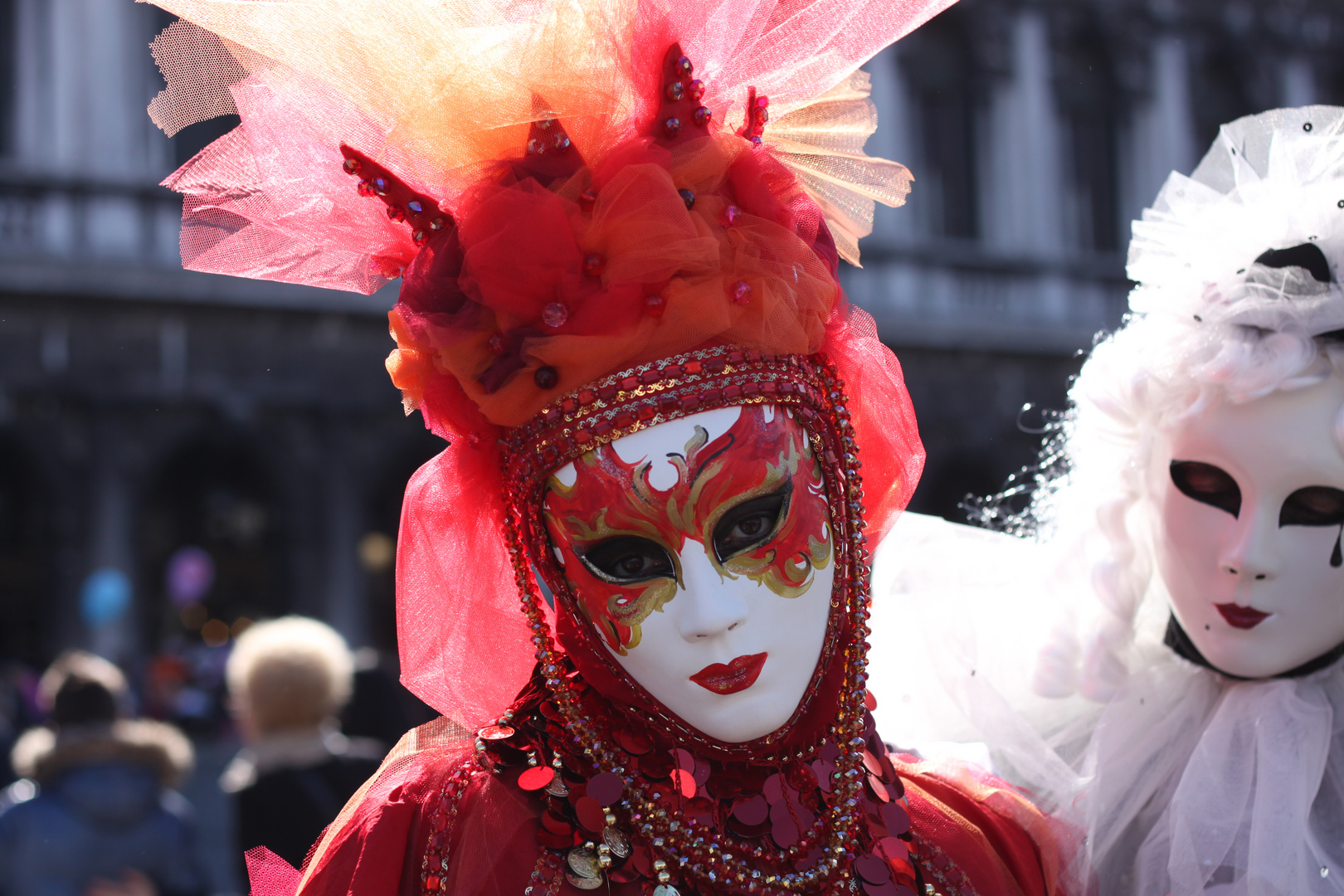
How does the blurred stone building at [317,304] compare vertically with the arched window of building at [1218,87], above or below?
below

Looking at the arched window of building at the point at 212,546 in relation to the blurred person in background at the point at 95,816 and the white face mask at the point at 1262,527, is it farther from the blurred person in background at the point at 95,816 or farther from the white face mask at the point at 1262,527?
the white face mask at the point at 1262,527

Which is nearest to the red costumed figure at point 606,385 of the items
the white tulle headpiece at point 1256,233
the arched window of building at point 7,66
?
the white tulle headpiece at point 1256,233

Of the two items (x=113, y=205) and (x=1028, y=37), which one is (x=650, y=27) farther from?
(x=1028, y=37)

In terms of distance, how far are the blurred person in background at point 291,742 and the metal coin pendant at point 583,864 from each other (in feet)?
5.04

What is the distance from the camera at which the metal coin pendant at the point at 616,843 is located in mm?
1440

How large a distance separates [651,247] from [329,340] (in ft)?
25.7

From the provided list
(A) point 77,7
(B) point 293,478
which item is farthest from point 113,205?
(B) point 293,478

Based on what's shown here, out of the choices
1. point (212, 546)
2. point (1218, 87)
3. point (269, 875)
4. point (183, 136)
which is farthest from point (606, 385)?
point (1218, 87)

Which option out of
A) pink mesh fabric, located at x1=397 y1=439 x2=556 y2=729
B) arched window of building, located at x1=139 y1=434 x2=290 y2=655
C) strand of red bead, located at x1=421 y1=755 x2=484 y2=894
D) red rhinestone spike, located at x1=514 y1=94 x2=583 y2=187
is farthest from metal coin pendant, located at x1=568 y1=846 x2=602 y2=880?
arched window of building, located at x1=139 y1=434 x2=290 y2=655

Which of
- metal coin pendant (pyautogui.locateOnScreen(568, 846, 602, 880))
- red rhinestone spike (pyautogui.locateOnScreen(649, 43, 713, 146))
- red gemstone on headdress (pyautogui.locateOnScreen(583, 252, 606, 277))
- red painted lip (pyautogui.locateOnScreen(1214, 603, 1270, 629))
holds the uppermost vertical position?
red rhinestone spike (pyautogui.locateOnScreen(649, 43, 713, 146))

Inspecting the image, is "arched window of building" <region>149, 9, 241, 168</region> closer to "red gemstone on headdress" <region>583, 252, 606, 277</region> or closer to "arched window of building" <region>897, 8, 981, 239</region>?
"arched window of building" <region>897, 8, 981, 239</region>

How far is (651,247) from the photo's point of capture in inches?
55.5

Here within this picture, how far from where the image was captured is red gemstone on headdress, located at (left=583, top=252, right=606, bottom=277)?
1438 millimetres

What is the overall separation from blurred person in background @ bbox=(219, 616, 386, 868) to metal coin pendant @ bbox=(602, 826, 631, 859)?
1.53 m
